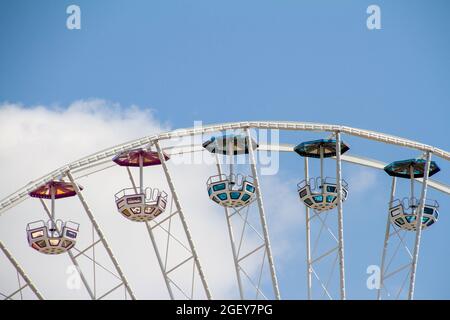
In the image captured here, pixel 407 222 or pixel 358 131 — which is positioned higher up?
pixel 358 131

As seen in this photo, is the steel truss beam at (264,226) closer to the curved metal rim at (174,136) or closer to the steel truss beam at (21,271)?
the curved metal rim at (174,136)

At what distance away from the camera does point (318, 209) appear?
6394 centimetres

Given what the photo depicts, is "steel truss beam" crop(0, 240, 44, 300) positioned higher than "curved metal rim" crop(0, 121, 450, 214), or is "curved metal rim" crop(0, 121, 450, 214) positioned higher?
"curved metal rim" crop(0, 121, 450, 214)

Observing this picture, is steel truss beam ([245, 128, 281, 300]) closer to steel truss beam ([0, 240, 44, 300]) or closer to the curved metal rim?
the curved metal rim

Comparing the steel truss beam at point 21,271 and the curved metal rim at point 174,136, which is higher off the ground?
the curved metal rim at point 174,136
